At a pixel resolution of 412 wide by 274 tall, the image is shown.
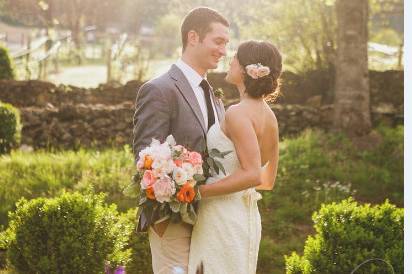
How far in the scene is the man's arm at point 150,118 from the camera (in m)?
3.74

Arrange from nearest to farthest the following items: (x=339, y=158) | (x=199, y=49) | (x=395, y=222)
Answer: (x=199, y=49) < (x=395, y=222) < (x=339, y=158)

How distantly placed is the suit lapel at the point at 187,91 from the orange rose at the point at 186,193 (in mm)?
510

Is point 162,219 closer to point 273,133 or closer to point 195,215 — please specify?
point 195,215

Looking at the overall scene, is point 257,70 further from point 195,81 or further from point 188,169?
point 188,169

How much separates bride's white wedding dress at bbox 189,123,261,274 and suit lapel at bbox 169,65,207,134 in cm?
18

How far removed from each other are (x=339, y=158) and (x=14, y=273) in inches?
222

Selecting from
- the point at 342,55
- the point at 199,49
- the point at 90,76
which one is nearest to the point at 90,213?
the point at 199,49

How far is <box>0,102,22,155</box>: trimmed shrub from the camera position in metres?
11.2

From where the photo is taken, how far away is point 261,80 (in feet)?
12.3

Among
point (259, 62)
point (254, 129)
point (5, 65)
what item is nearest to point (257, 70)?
point (259, 62)

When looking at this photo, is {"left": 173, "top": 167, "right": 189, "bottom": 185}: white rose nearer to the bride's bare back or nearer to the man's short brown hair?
the bride's bare back

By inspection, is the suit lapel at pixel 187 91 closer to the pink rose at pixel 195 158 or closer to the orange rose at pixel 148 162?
the pink rose at pixel 195 158

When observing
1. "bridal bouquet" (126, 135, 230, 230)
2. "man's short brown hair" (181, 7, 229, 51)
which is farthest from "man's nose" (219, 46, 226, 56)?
"bridal bouquet" (126, 135, 230, 230)

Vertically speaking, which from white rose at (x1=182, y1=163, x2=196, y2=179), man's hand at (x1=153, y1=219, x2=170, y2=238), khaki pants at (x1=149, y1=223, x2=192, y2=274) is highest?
white rose at (x1=182, y1=163, x2=196, y2=179)
